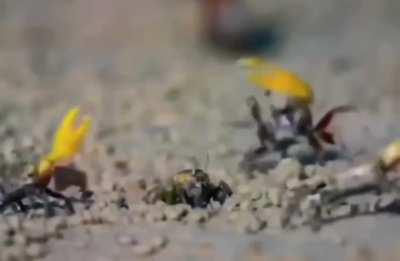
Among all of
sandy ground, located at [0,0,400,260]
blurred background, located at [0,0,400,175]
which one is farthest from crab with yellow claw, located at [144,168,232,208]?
blurred background, located at [0,0,400,175]

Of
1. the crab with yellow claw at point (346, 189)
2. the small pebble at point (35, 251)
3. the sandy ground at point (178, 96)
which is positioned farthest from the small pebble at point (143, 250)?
the crab with yellow claw at point (346, 189)

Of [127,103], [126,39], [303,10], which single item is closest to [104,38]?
[126,39]

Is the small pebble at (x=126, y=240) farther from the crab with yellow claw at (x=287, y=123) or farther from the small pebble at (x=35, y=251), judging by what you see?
the crab with yellow claw at (x=287, y=123)

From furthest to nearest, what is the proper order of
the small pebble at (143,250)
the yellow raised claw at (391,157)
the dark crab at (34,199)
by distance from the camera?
the dark crab at (34,199) → the yellow raised claw at (391,157) → the small pebble at (143,250)

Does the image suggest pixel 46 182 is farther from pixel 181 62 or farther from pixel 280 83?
pixel 181 62

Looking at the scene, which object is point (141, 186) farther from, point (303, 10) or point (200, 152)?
point (303, 10)

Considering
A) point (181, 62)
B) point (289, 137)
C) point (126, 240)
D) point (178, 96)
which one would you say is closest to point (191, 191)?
point (126, 240)
